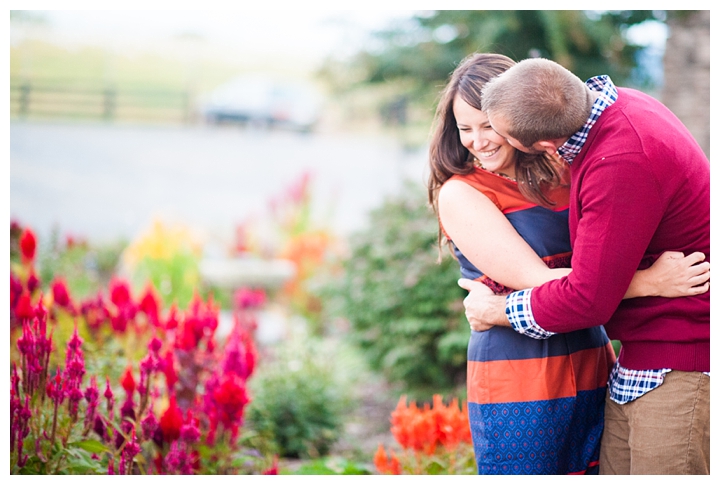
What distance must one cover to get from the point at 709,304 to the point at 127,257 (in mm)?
5221

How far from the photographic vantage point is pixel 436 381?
4199mm

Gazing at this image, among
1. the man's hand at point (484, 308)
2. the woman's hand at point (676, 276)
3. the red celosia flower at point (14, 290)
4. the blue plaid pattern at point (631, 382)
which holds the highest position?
the woman's hand at point (676, 276)

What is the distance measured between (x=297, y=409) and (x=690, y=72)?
12.0 feet

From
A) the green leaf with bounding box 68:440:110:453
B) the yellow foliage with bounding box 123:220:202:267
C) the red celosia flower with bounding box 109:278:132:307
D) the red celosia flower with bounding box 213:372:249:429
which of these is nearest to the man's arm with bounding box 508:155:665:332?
the red celosia flower with bounding box 213:372:249:429

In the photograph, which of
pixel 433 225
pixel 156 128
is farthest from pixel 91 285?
pixel 156 128

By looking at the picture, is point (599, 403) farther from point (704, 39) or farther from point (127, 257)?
point (127, 257)

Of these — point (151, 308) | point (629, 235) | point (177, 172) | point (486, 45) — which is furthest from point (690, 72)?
point (177, 172)

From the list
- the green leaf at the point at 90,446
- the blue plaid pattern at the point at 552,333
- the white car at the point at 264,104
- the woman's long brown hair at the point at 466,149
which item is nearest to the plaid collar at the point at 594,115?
the blue plaid pattern at the point at 552,333

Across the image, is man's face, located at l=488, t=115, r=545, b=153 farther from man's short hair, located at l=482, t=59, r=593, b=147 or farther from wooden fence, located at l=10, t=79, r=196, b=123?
wooden fence, located at l=10, t=79, r=196, b=123

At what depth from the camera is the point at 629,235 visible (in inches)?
59.4

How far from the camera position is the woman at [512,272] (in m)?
1.74

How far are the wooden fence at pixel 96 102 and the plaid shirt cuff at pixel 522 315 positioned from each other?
34.8 ft

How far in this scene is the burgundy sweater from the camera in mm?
1498

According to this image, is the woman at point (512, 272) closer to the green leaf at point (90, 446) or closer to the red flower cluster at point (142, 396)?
the red flower cluster at point (142, 396)
